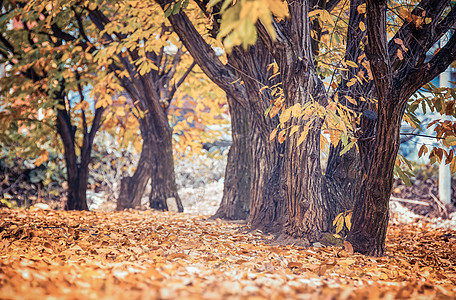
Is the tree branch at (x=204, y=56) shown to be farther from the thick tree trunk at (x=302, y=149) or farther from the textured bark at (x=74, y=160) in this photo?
the textured bark at (x=74, y=160)

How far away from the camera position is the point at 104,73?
7414 millimetres

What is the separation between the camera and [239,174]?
575 centimetres

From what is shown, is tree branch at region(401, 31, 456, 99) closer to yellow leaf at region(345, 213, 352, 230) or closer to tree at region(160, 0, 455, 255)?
tree at region(160, 0, 455, 255)

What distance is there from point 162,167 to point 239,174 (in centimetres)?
185

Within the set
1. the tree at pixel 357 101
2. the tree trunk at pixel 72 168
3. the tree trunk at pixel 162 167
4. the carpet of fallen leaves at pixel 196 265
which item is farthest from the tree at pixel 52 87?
the tree at pixel 357 101

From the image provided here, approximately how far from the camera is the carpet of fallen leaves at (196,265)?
5.89 feet

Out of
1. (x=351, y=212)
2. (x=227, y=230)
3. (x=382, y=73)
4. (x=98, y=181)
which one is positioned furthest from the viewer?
(x=98, y=181)

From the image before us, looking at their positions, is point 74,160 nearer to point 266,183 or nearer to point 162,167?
point 162,167

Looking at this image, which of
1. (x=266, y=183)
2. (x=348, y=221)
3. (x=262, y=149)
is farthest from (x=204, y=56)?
(x=348, y=221)

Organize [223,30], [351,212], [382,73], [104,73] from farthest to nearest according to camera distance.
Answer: [104,73] → [351,212] → [382,73] → [223,30]

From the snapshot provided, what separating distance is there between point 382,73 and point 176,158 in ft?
24.7

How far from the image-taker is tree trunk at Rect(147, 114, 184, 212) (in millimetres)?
7059

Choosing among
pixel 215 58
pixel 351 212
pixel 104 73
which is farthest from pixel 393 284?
pixel 104 73

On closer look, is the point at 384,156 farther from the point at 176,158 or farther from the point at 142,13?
the point at 176,158
